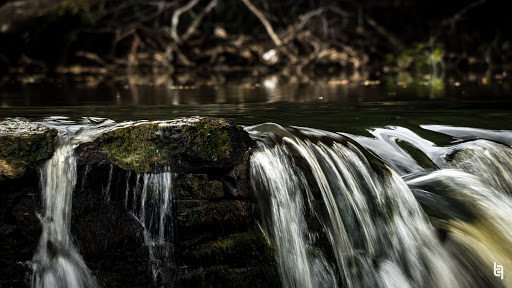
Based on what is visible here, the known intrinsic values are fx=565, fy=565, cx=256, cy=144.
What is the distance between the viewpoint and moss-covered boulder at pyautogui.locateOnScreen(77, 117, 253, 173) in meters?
2.62

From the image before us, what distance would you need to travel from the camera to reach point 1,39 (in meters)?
11.9

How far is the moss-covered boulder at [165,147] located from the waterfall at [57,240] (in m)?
0.14

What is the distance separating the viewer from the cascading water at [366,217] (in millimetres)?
2730

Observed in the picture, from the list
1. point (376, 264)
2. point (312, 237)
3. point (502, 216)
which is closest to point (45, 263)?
point (312, 237)

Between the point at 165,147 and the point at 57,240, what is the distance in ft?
2.07

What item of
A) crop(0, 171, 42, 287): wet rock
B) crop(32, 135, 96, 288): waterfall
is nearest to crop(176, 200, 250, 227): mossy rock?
crop(32, 135, 96, 288): waterfall

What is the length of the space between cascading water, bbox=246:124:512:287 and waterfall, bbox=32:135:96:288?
0.87m

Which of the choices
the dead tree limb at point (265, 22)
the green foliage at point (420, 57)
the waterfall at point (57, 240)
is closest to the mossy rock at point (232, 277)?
the waterfall at point (57, 240)

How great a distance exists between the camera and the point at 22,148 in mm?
2549

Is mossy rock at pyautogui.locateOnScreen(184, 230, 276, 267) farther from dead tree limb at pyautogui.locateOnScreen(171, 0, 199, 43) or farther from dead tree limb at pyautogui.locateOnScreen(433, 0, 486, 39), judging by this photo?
dead tree limb at pyautogui.locateOnScreen(433, 0, 486, 39)

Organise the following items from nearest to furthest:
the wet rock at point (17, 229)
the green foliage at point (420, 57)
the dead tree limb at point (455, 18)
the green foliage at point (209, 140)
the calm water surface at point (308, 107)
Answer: the wet rock at point (17, 229)
the green foliage at point (209, 140)
the calm water surface at point (308, 107)
the green foliage at point (420, 57)
the dead tree limb at point (455, 18)

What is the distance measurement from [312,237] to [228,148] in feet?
1.97

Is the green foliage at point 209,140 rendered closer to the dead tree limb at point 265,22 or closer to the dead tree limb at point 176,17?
the dead tree limb at point 265,22

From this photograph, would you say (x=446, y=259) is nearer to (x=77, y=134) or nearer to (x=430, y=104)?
(x=77, y=134)
